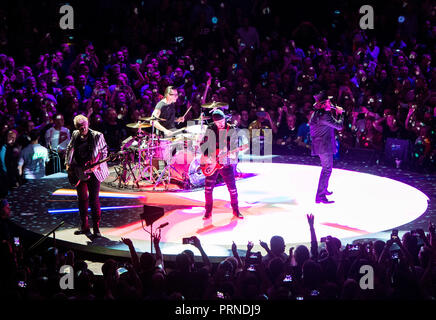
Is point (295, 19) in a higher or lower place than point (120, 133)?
higher

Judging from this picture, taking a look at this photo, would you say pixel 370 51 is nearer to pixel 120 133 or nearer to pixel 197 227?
pixel 120 133

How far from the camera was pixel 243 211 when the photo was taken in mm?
7324

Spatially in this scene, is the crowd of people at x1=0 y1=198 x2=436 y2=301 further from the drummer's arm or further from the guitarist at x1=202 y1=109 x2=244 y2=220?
the drummer's arm

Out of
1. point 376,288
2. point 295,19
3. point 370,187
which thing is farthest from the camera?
point 295,19

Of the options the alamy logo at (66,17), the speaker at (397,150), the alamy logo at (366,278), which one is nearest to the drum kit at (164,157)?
the speaker at (397,150)

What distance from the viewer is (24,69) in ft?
37.2

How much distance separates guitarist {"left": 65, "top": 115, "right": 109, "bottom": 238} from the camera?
6160 mm

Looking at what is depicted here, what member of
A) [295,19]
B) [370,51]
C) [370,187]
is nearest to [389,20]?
[370,51]

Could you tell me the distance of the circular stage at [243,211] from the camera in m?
6.24

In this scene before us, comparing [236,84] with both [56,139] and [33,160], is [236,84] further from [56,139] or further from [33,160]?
[33,160]

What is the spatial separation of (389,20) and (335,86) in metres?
2.98

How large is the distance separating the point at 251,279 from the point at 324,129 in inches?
148

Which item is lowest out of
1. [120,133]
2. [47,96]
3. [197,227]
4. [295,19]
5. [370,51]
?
[197,227]

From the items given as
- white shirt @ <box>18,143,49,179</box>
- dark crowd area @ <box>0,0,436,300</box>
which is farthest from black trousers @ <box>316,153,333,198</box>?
white shirt @ <box>18,143,49,179</box>
